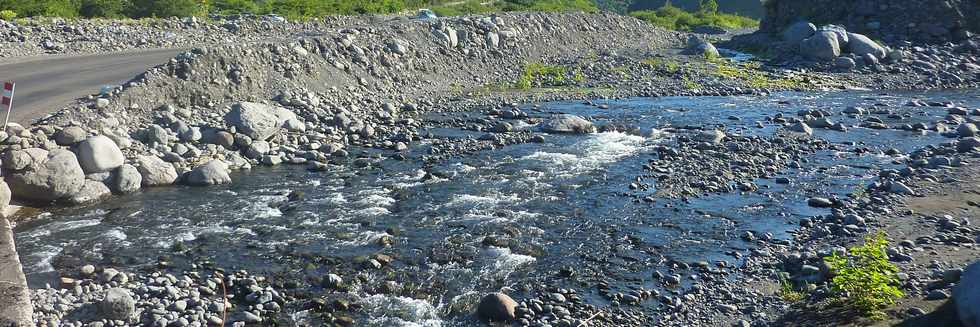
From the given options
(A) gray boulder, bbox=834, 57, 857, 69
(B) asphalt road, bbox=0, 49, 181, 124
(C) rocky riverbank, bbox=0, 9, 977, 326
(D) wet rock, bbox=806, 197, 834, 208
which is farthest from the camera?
(A) gray boulder, bbox=834, 57, 857, 69

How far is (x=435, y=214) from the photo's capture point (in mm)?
17078

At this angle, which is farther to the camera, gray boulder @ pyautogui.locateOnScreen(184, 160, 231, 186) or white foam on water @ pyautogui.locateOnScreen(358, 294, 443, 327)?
gray boulder @ pyautogui.locateOnScreen(184, 160, 231, 186)

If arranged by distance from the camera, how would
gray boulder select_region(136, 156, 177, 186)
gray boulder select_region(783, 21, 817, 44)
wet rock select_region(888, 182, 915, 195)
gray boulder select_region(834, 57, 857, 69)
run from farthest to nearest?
gray boulder select_region(783, 21, 817, 44) → gray boulder select_region(834, 57, 857, 69) → gray boulder select_region(136, 156, 177, 186) → wet rock select_region(888, 182, 915, 195)

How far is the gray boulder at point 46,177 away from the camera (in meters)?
16.5

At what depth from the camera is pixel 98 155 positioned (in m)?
18.0

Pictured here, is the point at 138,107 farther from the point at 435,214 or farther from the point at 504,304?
the point at 504,304

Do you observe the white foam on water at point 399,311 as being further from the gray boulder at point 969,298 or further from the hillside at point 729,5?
the hillside at point 729,5

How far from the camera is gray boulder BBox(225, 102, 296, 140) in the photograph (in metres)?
22.2

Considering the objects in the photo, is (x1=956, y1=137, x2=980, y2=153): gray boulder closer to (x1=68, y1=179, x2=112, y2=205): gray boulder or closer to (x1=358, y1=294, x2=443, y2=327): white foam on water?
(x1=358, y1=294, x2=443, y2=327): white foam on water

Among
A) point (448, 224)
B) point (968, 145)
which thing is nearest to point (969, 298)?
point (448, 224)

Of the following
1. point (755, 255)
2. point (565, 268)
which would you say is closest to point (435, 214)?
point (565, 268)

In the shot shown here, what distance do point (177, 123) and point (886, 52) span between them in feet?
114

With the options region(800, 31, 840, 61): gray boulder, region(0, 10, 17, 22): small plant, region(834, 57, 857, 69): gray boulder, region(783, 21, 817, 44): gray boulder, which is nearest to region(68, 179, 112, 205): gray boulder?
region(0, 10, 17, 22): small plant

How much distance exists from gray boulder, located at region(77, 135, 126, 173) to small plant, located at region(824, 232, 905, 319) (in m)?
14.9
